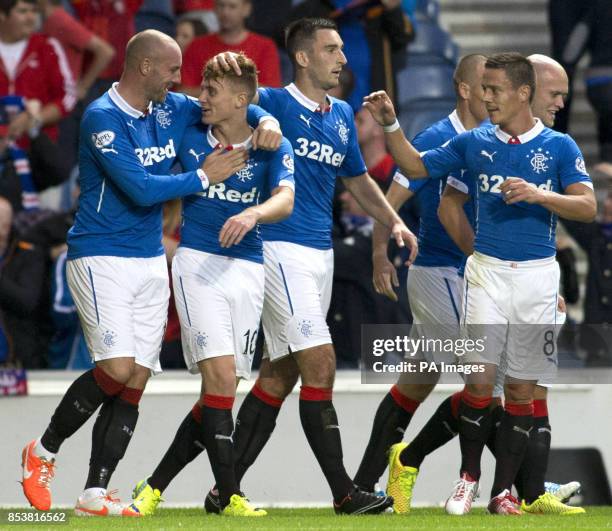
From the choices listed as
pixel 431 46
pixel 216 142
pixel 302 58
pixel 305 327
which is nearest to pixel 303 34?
pixel 302 58

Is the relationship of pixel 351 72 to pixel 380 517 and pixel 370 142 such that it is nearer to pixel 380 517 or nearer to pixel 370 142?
pixel 370 142

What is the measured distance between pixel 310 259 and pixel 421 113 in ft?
11.9

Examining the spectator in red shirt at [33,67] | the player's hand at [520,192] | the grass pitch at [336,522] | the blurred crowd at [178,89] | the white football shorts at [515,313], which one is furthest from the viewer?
the spectator in red shirt at [33,67]

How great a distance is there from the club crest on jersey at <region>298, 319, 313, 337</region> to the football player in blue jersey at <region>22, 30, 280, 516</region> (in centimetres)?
64

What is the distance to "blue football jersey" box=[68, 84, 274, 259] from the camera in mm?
6645

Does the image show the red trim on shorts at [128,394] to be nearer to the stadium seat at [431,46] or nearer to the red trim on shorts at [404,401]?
the red trim on shorts at [404,401]

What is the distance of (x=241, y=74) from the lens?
22.4ft

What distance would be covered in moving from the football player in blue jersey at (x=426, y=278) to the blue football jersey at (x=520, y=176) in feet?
2.02

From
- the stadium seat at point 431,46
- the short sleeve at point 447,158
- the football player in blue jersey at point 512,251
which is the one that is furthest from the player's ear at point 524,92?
the stadium seat at point 431,46

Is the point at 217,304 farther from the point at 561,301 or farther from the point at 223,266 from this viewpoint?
the point at 561,301

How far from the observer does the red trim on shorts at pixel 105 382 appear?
6789 mm

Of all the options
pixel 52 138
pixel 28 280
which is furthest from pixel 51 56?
pixel 28 280

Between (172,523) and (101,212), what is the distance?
4.66ft

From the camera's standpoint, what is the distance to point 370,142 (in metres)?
10.2
